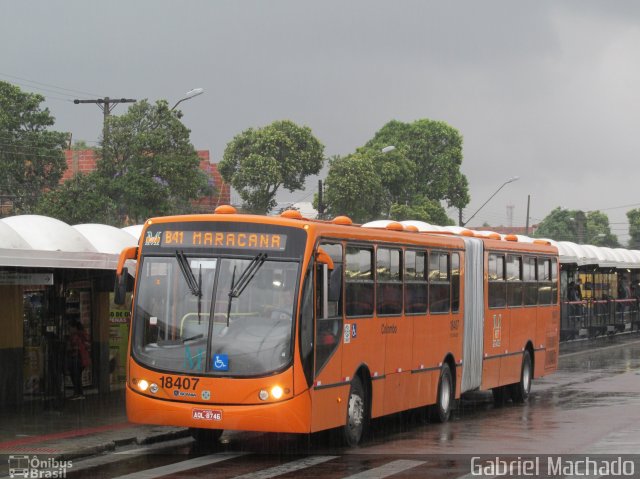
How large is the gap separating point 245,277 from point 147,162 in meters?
31.6

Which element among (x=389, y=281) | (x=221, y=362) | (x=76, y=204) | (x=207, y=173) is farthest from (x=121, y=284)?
(x=207, y=173)

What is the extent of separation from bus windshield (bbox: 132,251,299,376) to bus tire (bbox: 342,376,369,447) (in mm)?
2030

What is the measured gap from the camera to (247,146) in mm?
62062

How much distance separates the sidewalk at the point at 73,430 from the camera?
15.1m

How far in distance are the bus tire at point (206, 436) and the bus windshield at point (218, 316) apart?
2.11 meters

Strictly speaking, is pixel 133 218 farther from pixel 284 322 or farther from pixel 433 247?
pixel 284 322

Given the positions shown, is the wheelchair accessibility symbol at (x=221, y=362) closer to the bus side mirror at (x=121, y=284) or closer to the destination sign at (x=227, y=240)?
the destination sign at (x=227, y=240)

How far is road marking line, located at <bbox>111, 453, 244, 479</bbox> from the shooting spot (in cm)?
1305

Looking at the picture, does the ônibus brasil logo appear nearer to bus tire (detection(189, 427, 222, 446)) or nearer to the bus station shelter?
bus tire (detection(189, 427, 222, 446))

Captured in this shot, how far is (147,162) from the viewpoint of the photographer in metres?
45.3

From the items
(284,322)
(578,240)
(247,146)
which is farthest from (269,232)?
(578,240)

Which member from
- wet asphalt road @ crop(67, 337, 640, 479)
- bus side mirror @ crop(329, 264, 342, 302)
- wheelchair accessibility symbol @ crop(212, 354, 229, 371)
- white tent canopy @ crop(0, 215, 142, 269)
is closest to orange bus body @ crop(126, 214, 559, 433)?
wheelchair accessibility symbol @ crop(212, 354, 229, 371)

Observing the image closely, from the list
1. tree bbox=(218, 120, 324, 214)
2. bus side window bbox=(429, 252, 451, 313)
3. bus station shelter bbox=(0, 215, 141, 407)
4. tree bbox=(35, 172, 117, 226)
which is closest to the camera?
bus station shelter bbox=(0, 215, 141, 407)

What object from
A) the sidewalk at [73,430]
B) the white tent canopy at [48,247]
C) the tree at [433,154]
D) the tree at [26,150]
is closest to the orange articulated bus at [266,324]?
the sidewalk at [73,430]
